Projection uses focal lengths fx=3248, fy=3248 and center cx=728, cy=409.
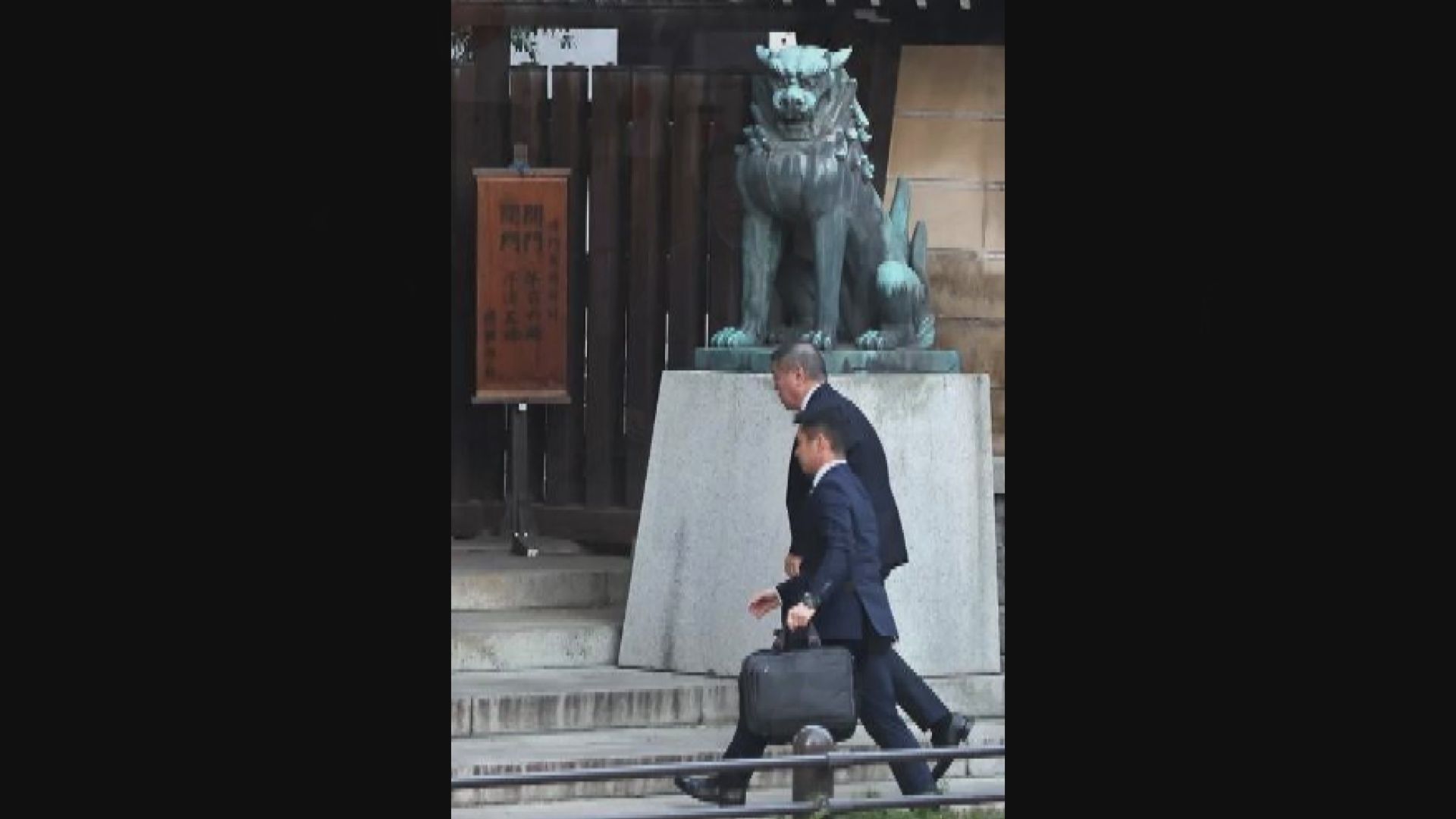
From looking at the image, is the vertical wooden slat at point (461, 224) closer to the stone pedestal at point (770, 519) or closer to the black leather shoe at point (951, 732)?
the stone pedestal at point (770, 519)

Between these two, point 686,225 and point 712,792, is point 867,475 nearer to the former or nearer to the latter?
point 712,792

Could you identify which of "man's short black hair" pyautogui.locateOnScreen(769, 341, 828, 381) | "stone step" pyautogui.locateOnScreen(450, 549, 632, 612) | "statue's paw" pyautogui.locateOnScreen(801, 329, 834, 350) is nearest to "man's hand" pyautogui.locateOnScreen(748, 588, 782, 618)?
"man's short black hair" pyautogui.locateOnScreen(769, 341, 828, 381)

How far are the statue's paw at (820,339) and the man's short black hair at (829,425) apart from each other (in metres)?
1.37

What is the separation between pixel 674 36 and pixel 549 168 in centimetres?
101

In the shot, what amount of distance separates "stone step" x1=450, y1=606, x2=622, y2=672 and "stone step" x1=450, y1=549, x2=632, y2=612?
35cm

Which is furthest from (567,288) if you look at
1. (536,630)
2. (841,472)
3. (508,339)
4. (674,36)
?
(841,472)

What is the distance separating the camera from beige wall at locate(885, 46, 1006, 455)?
1584cm

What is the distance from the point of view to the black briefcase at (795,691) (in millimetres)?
11062

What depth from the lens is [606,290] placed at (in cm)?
1545

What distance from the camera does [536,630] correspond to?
13.2 meters

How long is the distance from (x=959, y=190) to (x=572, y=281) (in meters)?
1.98

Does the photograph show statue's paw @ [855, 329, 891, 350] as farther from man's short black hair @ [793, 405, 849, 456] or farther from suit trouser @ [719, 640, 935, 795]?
suit trouser @ [719, 640, 935, 795]

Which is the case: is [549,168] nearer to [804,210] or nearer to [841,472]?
[804,210]

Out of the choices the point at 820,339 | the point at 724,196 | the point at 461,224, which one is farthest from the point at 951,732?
the point at 461,224
